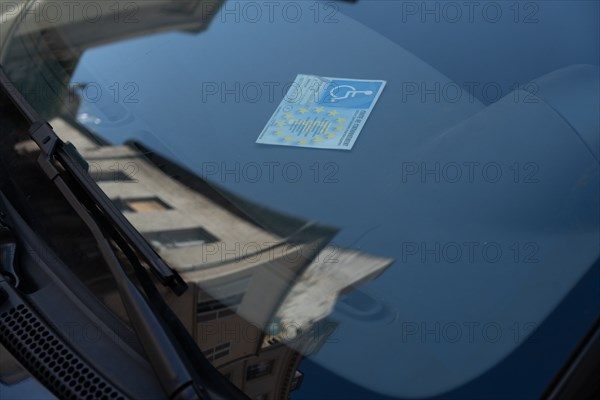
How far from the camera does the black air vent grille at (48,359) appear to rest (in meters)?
1.38

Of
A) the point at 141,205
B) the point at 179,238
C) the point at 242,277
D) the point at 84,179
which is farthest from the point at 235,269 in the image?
the point at 84,179

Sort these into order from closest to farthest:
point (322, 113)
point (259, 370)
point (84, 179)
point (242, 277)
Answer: point (259, 370), point (242, 277), point (84, 179), point (322, 113)

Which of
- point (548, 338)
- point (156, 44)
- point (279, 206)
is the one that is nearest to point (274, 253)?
point (279, 206)

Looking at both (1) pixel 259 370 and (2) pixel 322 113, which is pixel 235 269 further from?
(2) pixel 322 113

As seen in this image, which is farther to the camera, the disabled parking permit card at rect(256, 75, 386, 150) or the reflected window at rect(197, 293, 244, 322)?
the disabled parking permit card at rect(256, 75, 386, 150)

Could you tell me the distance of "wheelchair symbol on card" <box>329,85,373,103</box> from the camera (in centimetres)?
176

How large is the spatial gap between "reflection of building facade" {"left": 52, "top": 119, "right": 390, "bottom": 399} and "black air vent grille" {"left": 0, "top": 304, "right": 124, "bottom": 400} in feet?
0.45

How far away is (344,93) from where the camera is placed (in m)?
1.78

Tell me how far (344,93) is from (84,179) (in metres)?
0.59

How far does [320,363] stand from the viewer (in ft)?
4.50

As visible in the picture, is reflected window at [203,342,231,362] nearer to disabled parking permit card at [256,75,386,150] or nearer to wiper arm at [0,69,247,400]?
wiper arm at [0,69,247,400]

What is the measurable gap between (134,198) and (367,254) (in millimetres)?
502

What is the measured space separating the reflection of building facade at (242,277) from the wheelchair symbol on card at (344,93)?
36 centimetres

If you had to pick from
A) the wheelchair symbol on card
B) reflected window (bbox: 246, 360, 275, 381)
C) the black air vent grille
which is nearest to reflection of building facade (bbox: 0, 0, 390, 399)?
reflected window (bbox: 246, 360, 275, 381)
